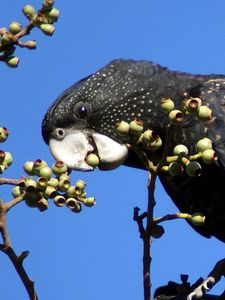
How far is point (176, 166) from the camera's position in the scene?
2.48 meters

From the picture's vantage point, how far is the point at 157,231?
2.59 metres

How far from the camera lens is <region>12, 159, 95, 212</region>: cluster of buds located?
237 centimetres

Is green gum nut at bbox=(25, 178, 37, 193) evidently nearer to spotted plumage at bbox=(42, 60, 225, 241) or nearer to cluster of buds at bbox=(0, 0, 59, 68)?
cluster of buds at bbox=(0, 0, 59, 68)

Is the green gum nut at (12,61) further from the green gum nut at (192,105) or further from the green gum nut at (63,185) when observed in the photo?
the green gum nut at (192,105)

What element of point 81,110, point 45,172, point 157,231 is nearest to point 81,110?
point 81,110

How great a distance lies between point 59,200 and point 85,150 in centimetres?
163

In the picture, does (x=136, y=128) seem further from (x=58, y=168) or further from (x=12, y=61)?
(x=12, y=61)

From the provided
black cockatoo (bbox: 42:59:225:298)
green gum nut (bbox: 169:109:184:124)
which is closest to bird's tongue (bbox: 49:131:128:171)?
black cockatoo (bbox: 42:59:225:298)

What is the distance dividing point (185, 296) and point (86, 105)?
1.18 meters

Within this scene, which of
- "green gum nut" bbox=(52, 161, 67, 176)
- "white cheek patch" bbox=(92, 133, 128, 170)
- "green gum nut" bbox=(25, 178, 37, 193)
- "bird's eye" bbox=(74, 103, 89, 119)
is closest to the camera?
"green gum nut" bbox=(25, 178, 37, 193)

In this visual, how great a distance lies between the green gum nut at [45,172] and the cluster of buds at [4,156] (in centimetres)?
11

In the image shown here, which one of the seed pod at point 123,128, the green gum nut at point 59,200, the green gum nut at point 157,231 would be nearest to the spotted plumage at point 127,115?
the green gum nut at point 157,231

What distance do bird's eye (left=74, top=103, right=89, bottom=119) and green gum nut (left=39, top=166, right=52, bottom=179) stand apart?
1705mm

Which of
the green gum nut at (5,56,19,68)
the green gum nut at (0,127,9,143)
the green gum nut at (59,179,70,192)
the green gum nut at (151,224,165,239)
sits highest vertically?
the green gum nut at (5,56,19,68)
